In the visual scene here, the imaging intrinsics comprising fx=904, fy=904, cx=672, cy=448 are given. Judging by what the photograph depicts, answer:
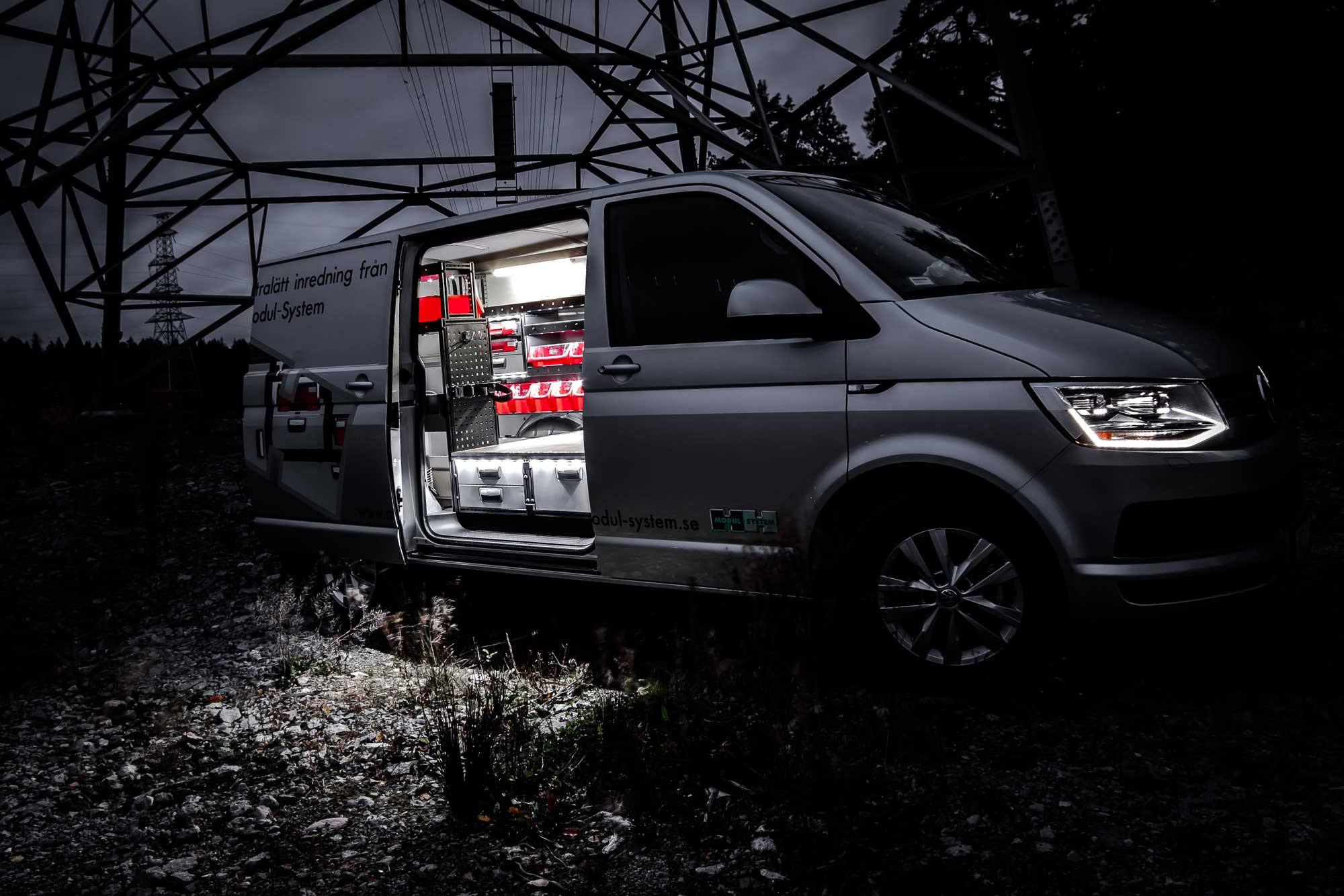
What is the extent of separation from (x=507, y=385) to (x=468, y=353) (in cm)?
138

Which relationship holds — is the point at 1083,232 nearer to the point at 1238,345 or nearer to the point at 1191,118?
the point at 1191,118

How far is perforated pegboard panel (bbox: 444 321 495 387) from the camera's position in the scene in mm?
5730

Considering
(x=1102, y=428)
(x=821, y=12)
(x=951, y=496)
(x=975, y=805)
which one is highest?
(x=821, y=12)

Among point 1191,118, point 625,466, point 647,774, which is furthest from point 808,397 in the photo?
point 1191,118

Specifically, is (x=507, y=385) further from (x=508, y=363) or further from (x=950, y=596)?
(x=950, y=596)

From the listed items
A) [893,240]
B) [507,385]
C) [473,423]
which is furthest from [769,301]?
[507,385]

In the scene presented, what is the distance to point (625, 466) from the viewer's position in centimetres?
382

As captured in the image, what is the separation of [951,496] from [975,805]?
1.03 m

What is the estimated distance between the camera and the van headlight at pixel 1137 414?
2891mm

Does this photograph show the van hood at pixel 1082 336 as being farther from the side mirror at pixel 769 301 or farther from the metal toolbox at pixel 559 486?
the metal toolbox at pixel 559 486

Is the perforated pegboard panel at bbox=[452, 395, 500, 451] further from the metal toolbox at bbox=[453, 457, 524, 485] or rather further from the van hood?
the van hood

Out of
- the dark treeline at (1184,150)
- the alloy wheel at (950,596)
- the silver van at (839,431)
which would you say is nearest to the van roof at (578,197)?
the silver van at (839,431)

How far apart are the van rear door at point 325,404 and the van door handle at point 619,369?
142cm

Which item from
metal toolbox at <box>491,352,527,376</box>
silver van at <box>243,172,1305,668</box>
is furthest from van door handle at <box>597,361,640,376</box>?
metal toolbox at <box>491,352,527,376</box>
